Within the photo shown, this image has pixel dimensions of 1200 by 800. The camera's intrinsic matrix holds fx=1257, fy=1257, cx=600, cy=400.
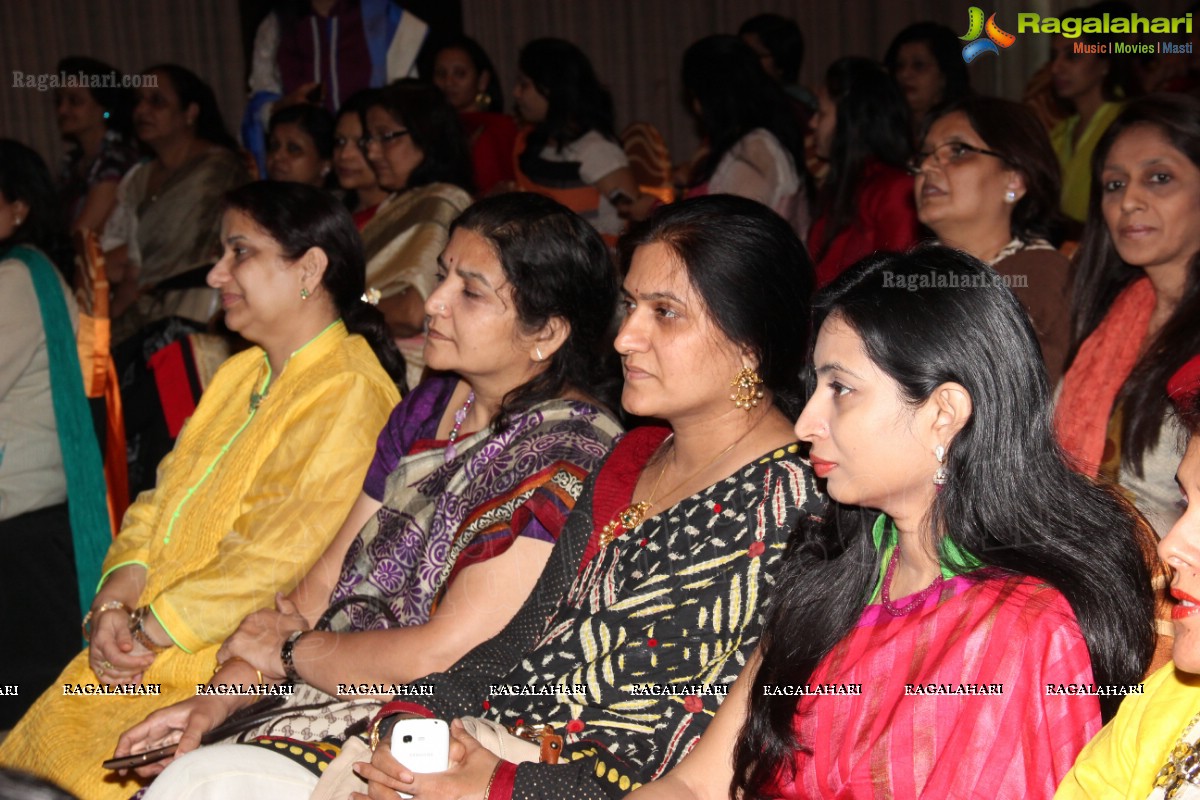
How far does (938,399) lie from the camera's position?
1514mm

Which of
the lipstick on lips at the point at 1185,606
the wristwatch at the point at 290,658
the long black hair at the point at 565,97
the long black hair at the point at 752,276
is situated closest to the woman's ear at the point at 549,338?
the long black hair at the point at 752,276

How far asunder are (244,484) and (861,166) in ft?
7.09

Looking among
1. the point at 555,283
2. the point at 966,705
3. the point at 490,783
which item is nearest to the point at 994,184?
the point at 555,283

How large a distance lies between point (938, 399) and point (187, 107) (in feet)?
15.4

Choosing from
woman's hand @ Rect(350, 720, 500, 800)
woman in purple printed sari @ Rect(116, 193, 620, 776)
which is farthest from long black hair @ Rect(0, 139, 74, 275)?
woman's hand @ Rect(350, 720, 500, 800)

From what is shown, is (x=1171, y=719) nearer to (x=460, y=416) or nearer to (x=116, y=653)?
(x=460, y=416)

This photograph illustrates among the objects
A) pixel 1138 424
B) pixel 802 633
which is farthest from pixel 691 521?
pixel 1138 424

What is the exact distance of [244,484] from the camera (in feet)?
9.10

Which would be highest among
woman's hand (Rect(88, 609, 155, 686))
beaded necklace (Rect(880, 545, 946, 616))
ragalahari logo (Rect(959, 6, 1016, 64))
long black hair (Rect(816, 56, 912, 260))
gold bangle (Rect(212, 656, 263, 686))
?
ragalahari logo (Rect(959, 6, 1016, 64))

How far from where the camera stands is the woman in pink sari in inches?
55.7

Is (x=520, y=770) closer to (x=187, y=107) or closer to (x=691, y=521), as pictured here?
(x=691, y=521)

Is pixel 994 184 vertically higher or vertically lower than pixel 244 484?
higher

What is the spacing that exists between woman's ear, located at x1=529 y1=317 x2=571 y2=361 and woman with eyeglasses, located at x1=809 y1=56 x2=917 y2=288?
1.44 meters

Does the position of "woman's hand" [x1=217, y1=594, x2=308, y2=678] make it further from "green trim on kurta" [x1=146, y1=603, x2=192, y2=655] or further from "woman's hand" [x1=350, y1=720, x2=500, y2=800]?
"woman's hand" [x1=350, y1=720, x2=500, y2=800]
